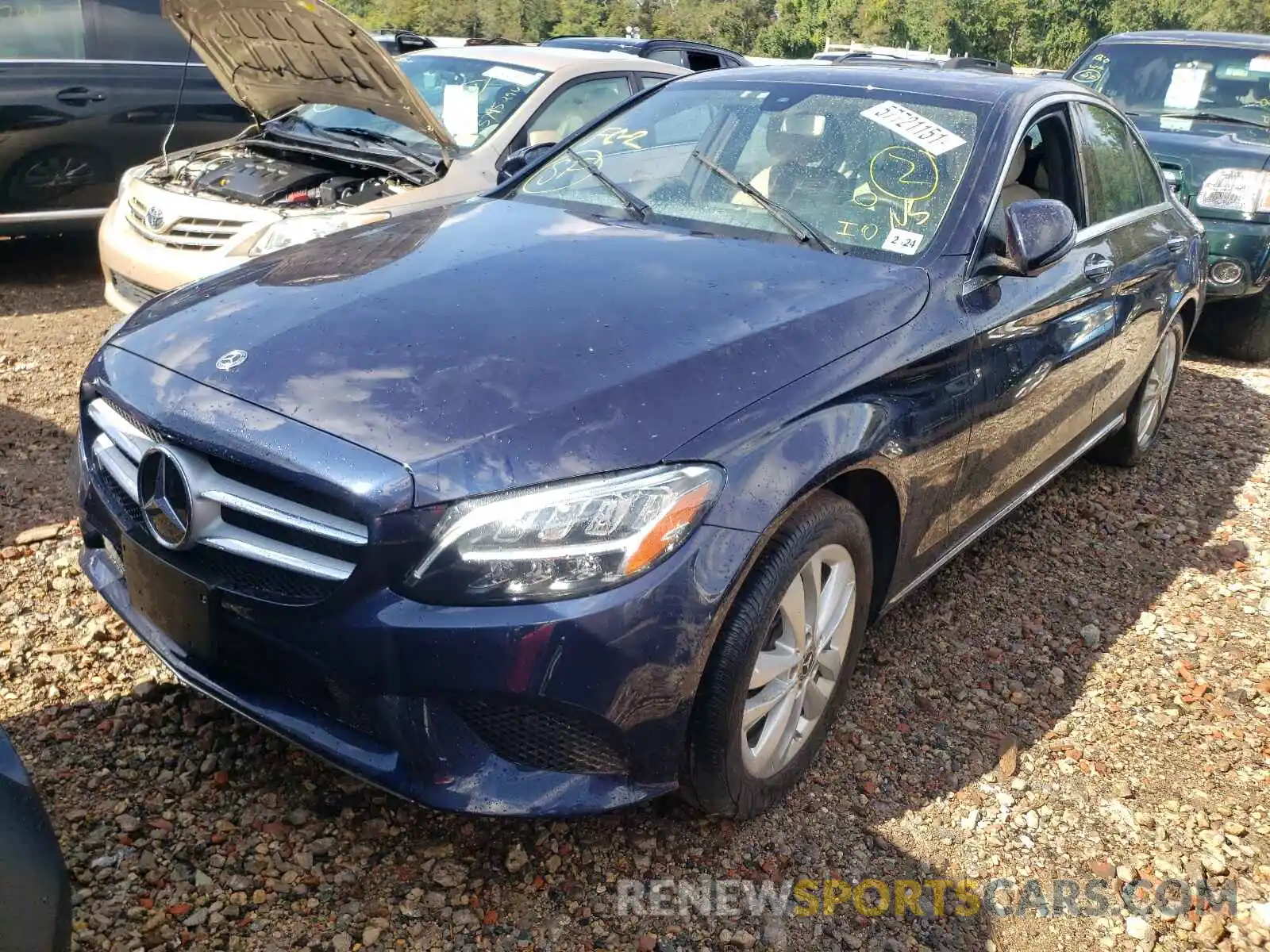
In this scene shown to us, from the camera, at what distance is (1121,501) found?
4598mm

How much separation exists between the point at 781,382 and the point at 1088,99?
2.38 metres

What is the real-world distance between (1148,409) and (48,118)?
618cm

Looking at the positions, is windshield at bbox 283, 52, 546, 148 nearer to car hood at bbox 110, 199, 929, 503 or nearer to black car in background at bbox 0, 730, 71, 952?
car hood at bbox 110, 199, 929, 503

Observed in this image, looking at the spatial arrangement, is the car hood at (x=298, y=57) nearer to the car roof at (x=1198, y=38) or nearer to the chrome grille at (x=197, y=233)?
the chrome grille at (x=197, y=233)

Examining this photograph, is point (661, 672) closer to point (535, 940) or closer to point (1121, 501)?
point (535, 940)

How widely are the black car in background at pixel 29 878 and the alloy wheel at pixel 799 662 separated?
127 cm

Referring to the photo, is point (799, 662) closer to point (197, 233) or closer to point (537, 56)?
point (197, 233)

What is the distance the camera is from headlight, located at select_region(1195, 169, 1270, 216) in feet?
20.2

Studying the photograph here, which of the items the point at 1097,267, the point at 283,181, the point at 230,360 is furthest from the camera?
the point at 283,181

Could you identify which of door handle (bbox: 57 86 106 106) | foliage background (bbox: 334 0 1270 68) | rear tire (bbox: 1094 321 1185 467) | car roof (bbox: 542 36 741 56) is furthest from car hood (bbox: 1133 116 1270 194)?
foliage background (bbox: 334 0 1270 68)

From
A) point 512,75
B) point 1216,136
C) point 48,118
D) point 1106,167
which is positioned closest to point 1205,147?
point 1216,136

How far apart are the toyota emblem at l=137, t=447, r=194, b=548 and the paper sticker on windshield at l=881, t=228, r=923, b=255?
187 cm

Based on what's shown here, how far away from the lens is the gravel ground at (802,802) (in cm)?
224

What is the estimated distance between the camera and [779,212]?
10.0 feet
